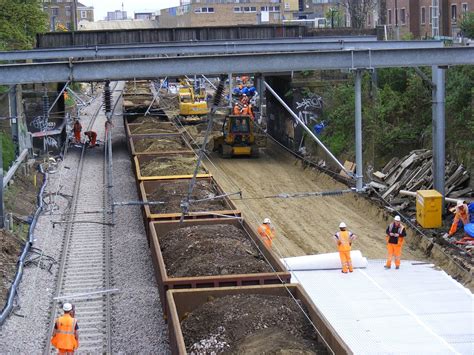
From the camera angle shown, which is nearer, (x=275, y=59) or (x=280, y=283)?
(x=280, y=283)

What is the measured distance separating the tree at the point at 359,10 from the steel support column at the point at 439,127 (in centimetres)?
3928

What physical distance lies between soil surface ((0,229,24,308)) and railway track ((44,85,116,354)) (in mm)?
1025

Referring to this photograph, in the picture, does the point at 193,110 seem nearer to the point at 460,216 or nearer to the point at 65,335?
the point at 460,216

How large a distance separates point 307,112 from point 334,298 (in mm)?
22159

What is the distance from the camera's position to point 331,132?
36.5 m

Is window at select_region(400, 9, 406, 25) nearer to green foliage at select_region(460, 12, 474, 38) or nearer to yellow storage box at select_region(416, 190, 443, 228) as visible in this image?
green foliage at select_region(460, 12, 474, 38)

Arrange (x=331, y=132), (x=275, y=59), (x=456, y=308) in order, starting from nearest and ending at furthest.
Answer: (x=456, y=308) < (x=275, y=59) < (x=331, y=132)

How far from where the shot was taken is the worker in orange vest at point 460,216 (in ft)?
74.5

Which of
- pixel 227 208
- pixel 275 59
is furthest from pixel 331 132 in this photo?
pixel 275 59

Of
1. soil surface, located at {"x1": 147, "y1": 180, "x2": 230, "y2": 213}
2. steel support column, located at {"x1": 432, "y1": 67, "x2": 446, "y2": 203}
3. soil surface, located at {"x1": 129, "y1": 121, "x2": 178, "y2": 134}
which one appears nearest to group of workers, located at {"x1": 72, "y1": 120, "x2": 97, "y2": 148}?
soil surface, located at {"x1": 129, "y1": 121, "x2": 178, "y2": 134}

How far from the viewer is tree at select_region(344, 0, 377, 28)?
6353 centimetres

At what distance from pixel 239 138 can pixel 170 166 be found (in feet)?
38.2

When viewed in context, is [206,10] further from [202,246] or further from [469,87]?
[202,246]

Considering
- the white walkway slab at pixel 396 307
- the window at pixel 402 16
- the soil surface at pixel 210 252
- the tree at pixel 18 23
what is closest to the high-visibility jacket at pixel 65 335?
the soil surface at pixel 210 252
